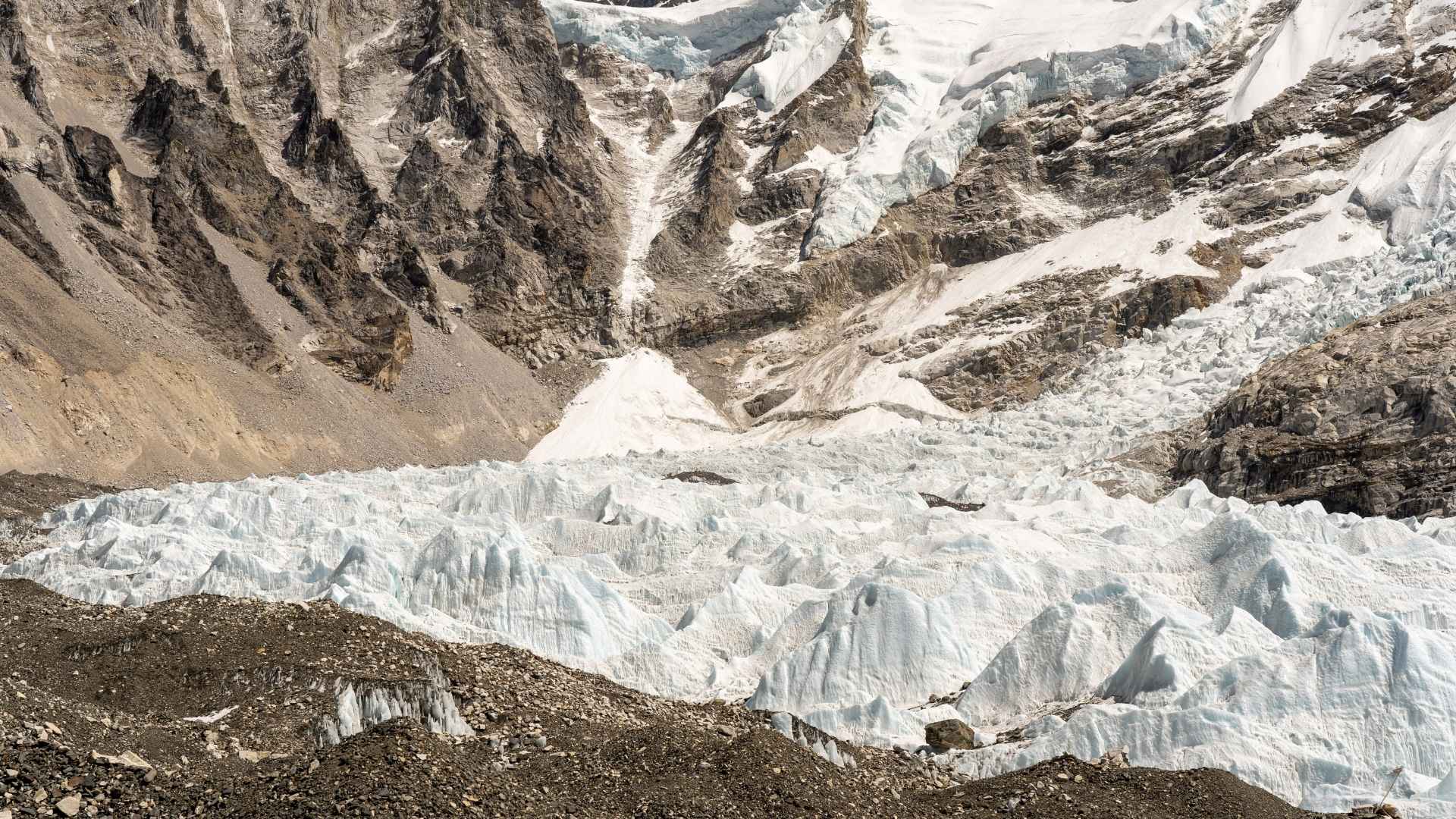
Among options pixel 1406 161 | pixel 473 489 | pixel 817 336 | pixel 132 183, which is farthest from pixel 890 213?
pixel 473 489

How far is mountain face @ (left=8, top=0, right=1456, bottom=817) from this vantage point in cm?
2178

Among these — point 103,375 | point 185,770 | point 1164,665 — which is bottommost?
point 103,375

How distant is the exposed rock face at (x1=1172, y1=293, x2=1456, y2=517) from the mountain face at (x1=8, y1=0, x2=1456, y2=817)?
23 cm

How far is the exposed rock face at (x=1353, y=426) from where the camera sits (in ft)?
149

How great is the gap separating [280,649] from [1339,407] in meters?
44.1

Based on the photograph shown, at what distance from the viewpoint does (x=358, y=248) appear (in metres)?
96.9

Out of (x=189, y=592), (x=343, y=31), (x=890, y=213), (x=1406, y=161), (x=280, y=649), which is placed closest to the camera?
(x=280, y=649)

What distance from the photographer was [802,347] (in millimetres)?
100625

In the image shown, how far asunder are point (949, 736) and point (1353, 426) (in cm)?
3762

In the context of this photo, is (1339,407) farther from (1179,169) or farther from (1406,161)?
(1179,169)

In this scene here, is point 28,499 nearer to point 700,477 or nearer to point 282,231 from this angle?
point 700,477

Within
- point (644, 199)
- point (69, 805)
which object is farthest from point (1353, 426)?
point (644, 199)

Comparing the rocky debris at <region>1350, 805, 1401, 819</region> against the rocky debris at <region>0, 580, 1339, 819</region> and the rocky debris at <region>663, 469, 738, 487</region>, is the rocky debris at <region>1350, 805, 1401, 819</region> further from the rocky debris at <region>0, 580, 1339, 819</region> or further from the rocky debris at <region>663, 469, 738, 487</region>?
the rocky debris at <region>663, 469, 738, 487</region>

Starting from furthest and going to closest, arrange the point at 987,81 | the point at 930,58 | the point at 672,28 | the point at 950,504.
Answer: the point at 672,28
the point at 930,58
the point at 987,81
the point at 950,504
